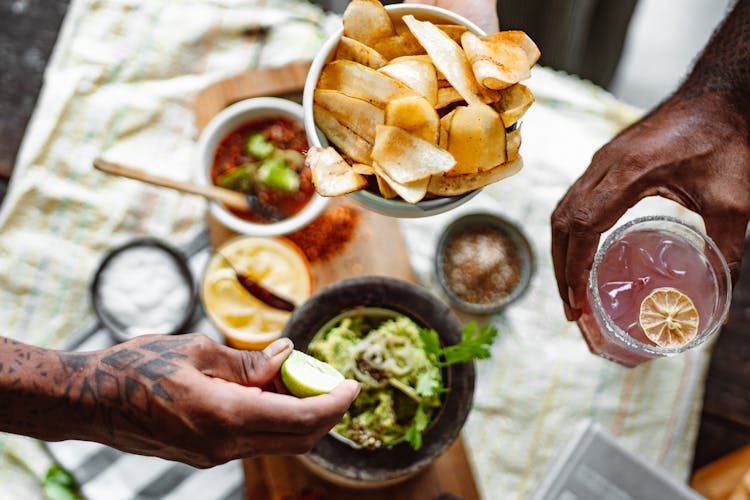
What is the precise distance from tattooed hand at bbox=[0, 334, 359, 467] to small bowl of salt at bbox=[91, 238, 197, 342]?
0.52m

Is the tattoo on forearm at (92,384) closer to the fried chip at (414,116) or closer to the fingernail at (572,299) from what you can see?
the fried chip at (414,116)

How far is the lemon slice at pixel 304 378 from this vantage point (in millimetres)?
916

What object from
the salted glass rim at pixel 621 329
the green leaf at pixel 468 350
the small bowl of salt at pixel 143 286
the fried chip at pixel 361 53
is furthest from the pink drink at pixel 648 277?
the small bowl of salt at pixel 143 286

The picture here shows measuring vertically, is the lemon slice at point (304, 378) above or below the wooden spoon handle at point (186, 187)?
above

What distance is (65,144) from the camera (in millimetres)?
1553

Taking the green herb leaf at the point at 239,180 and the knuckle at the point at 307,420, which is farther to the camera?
the green herb leaf at the point at 239,180

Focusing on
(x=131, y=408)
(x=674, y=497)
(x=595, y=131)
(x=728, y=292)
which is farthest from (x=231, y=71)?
(x=674, y=497)

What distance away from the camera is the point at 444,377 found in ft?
3.95

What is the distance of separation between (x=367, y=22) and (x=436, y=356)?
0.54 m

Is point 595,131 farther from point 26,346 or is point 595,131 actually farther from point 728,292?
point 26,346

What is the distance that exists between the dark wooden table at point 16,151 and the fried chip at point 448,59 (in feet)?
3.23

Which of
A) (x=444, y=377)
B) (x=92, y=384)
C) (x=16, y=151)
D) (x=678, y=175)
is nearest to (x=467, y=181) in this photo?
(x=678, y=175)

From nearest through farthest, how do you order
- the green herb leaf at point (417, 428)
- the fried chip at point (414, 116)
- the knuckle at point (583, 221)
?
the fried chip at point (414, 116), the knuckle at point (583, 221), the green herb leaf at point (417, 428)

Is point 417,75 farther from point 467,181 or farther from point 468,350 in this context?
point 468,350
